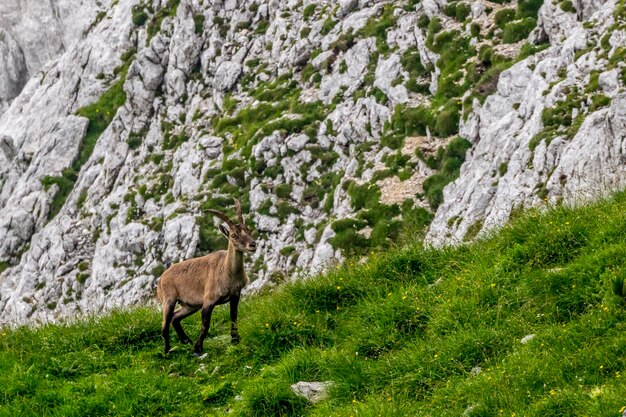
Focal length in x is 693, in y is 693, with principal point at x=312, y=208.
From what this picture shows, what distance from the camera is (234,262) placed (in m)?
12.9

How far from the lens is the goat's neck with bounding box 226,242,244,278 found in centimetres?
1283

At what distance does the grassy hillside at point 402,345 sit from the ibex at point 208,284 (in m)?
0.53

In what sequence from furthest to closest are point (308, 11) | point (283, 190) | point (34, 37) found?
point (34, 37) < point (308, 11) < point (283, 190)

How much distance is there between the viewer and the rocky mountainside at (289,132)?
4000cm

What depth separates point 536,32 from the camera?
166ft

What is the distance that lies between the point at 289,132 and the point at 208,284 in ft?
166

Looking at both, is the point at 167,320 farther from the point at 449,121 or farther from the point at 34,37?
the point at 34,37

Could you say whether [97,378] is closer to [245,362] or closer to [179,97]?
[245,362]

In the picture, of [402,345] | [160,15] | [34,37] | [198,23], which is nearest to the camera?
[402,345]

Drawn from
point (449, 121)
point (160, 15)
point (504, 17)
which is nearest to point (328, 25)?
point (504, 17)

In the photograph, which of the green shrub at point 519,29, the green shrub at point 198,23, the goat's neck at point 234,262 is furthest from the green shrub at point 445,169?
the green shrub at point 198,23

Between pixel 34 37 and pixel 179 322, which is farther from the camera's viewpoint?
pixel 34 37

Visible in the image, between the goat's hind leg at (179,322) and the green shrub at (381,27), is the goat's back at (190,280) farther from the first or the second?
the green shrub at (381,27)

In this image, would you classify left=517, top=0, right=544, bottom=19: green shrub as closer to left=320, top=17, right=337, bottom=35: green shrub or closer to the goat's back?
left=320, top=17, right=337, bottom=35: green shrub
